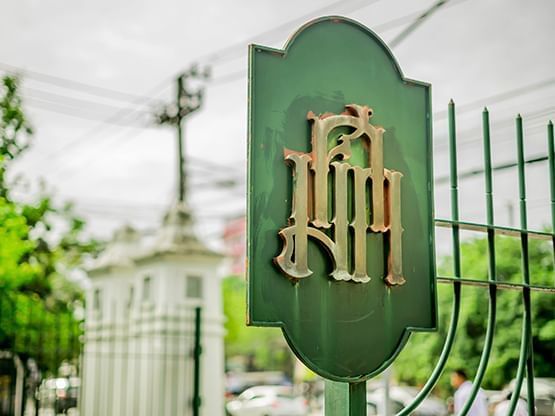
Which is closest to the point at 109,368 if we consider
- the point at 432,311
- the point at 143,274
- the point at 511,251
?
the point at 143,274

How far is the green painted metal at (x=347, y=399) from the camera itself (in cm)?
328

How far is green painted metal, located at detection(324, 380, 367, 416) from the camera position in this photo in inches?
129

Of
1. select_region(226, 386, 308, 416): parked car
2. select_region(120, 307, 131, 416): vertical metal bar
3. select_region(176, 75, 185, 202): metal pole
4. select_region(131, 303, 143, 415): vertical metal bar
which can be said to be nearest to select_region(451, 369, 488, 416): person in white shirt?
select_region(131, 303, 143, 415): vertical metal bar

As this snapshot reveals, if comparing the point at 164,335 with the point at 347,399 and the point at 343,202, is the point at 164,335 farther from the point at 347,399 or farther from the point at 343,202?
the point at 343,202

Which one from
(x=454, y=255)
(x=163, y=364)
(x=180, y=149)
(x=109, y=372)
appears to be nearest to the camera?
(x=454, y=255)

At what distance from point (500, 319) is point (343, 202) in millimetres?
15486

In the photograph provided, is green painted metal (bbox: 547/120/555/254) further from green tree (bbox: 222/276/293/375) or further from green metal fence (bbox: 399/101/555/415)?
green tree (bbox: 222/276/293/375)

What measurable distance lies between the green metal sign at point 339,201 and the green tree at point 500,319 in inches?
476

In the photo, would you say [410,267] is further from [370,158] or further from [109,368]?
[109,368]

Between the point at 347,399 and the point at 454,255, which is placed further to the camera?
the point at 454,255

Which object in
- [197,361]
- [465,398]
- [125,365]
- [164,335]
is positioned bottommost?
[465,398]

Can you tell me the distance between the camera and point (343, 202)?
10.5 ft

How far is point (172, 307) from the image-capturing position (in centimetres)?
909

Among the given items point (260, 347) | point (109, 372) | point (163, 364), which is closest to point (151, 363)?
point (163, 364)
